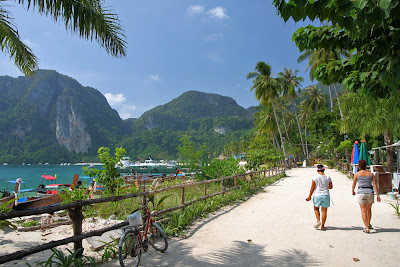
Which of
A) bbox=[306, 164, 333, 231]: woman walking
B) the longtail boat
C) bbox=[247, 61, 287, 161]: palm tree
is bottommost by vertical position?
the longtail boat

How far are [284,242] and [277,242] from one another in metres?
0.12

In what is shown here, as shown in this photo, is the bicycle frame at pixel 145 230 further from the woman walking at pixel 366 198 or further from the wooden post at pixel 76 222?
the woman walking at pixel 366 198

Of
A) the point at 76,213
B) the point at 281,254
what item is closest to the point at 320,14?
the point at 281,254

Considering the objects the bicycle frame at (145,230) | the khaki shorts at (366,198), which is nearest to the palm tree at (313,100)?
the khaki shorts at (366,198)

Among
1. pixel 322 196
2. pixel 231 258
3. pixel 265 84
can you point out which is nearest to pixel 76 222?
pixel 231 258

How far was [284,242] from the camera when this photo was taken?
467cm

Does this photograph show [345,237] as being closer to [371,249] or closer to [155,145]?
[371,249]

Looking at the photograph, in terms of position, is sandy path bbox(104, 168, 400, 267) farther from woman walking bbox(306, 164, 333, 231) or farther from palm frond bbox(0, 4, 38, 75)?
palm frond bbox(0, 4, 38, 75)

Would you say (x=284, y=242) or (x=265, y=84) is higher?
(x=265, y=84)

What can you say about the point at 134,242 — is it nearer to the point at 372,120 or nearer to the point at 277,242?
the point at 277,242

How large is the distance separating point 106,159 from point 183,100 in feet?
602

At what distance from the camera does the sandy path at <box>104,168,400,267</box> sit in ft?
12.6

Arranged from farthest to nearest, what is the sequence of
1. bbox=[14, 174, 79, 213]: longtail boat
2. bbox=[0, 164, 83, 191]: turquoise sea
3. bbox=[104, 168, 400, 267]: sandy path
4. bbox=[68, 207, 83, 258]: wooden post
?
1. bbox=[0, 164, 83, 191]: turquoise sea
2. bbox=[14, 174, 79, 213]: longtail boat
3. bbox=[104, 168, 400, 267]: sandy path
4. bbox=[68, 207, 83, 258]: wooden post

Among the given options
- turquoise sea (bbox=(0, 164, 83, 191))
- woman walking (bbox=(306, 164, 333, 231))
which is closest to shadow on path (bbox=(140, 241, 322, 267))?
woman walking (bbox=(306, 164, 333, 231))
